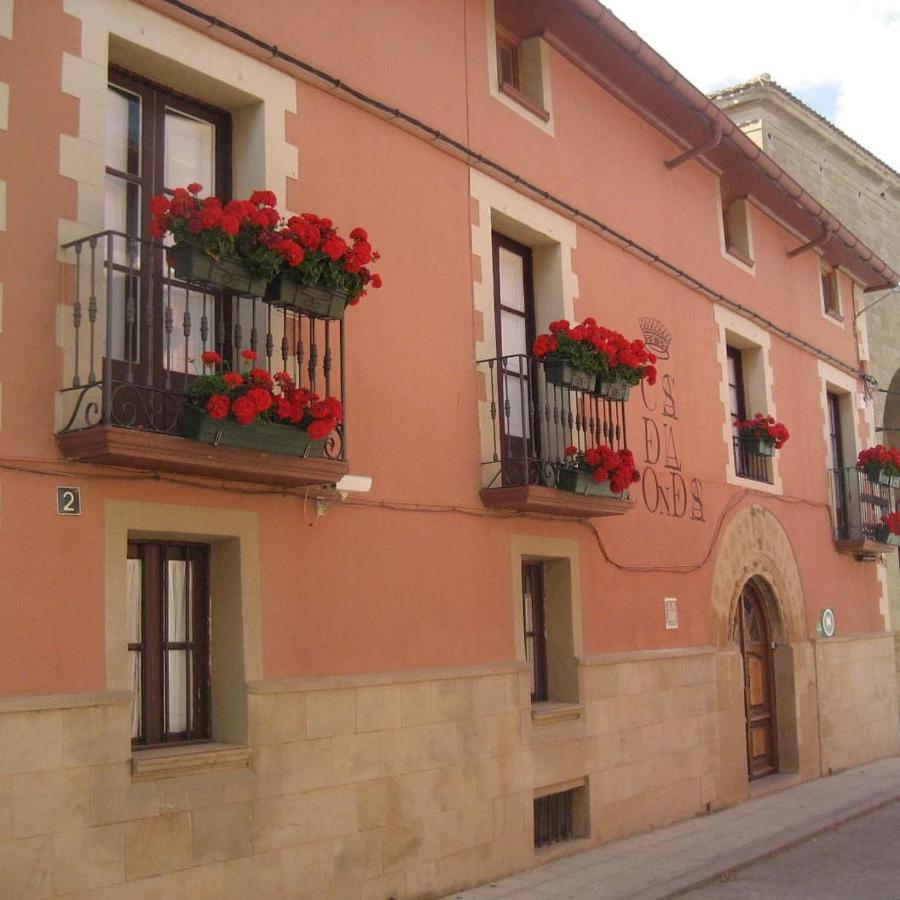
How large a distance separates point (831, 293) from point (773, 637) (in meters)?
5.46

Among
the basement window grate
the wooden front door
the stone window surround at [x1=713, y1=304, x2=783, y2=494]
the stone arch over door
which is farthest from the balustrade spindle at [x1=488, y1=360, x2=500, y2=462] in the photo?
the wooden front door

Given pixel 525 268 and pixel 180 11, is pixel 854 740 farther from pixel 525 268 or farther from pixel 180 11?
pixel 180 11

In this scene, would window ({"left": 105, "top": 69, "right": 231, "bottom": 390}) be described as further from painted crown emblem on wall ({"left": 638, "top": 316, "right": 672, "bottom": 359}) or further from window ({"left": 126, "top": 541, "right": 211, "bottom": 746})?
painted crown emblem on wall ({"left": 638, "top": 316, "right": 672, "bottom": 359})

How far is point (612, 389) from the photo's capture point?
30.2ft

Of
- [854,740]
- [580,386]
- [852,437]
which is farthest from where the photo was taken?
[852,437]

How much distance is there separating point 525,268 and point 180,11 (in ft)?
13.3

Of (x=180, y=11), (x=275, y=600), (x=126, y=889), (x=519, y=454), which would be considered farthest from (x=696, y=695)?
(x=180, y=11)

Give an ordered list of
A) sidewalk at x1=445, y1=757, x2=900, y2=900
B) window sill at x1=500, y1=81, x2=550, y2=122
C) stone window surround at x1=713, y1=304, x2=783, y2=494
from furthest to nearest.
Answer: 1. stone window surround at x1=713, y1=304, x2=783, y2=494
2. window sill at x1=500, y1=81, x2=550, y2=122
3. sidewalk at x1=445, y1=757, x2=900, y2=900

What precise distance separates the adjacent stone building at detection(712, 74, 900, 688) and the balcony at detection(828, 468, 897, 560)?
1.88m

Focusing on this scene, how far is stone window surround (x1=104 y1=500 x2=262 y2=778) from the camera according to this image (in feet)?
19.6

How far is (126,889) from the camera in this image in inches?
226

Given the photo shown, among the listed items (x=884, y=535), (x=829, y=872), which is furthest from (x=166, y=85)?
(x=884, y=535)

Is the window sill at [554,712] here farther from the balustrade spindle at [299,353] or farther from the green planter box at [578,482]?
the balustrade spindle at [299,353]

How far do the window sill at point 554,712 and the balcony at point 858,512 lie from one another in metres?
6.84
